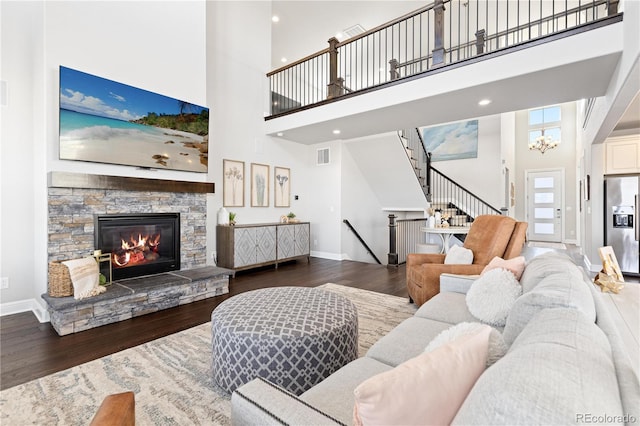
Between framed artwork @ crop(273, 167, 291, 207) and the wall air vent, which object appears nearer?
framed artwork @ crop(273, 167, 291, 207)

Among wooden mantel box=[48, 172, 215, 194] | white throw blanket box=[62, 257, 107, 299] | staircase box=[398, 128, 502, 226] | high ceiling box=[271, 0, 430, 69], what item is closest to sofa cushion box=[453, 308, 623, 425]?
white throw blanket box=[62, 257, 107, 299]

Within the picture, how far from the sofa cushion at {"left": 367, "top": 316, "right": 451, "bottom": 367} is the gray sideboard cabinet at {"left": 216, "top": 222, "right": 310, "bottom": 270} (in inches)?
145

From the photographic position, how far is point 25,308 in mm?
3359

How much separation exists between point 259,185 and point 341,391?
506 cm

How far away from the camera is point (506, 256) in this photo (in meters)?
3.06

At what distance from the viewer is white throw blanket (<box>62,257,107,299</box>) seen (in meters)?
2.89

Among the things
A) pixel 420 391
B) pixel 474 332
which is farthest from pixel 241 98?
pixel 420 391

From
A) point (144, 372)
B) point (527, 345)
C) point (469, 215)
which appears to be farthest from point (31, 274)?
point (469, 215)

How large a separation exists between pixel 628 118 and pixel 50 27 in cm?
783

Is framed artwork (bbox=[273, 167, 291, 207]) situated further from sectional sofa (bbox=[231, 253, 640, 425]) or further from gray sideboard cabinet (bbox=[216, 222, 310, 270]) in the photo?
sectional sofa (bbox=[231, 253, 640, 425])

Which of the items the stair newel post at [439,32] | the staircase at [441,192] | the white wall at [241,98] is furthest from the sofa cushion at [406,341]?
the staircase at [441,192]

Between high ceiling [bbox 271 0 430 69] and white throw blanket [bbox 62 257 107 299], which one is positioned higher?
high ceiling [bbox 271 0 430 69]

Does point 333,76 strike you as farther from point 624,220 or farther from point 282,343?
point 624,220

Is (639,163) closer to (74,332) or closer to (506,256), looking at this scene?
(506,256)
